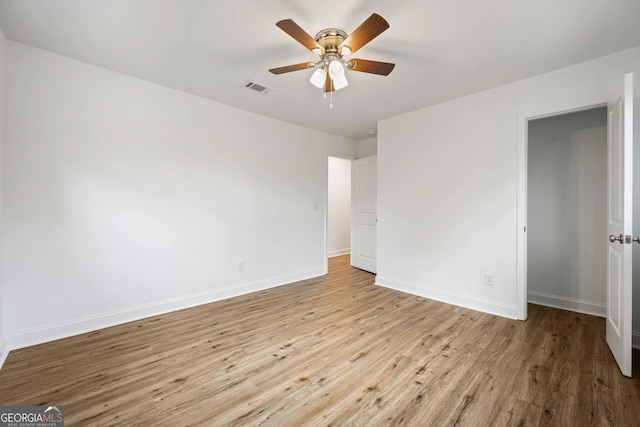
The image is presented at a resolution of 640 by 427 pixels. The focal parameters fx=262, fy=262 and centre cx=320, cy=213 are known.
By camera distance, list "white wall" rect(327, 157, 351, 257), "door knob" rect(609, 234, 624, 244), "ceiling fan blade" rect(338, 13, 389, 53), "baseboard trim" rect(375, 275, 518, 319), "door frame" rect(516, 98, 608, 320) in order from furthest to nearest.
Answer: "white wall" rect(327, 157, 351, 257) < "baseboard trim" rect(375, 275, 518, 319) < "door frame" rect(516, 98, 608, 320) < "door knob" rect(609, 234, 624, 244) < "ceiling fan blade" rect(338, 13, 389, 53)

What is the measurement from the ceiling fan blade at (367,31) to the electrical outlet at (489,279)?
9.04 feet

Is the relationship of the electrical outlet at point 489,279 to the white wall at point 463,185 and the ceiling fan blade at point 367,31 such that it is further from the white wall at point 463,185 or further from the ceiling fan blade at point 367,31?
the ceiling fan blade at point 367,31

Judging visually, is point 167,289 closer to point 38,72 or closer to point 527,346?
point 38,72

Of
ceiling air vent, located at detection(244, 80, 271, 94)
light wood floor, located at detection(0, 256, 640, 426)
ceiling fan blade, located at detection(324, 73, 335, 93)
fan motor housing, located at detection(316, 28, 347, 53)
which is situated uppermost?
ceiling air vent, located at detection(244, 80, 271, 94)

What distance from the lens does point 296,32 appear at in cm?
162

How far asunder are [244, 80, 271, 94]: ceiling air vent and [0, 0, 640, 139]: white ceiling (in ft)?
0.28

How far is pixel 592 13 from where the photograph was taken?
178 centimetres

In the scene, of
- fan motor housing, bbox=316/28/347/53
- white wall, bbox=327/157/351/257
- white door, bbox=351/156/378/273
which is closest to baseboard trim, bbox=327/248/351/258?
white wall, bbox=327/157/351/257

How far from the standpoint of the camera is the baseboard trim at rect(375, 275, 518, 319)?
288 centimetres

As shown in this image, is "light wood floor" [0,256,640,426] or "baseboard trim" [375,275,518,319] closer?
"light wood floor" [0,256,640,426]

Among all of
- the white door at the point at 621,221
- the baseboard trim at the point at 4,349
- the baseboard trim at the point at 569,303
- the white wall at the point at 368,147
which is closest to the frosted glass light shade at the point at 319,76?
the white door at the point at 621,221

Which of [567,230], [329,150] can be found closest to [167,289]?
[329,150]

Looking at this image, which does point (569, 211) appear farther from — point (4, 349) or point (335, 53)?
point (4, 349)

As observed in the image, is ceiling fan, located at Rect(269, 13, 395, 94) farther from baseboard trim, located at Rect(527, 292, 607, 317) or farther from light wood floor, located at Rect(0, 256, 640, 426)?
baseboard trim, located at Rect(527, 292, 607, 317)
